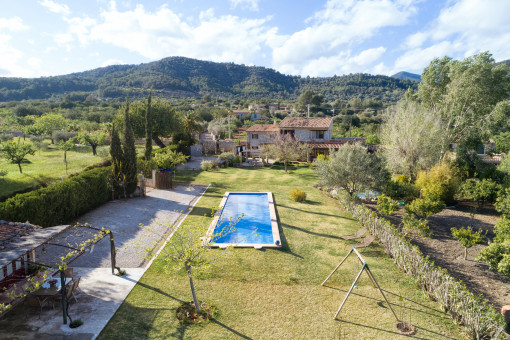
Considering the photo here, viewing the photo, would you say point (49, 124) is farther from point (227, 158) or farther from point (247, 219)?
point (247, 219)

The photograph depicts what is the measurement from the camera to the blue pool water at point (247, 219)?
14.3m

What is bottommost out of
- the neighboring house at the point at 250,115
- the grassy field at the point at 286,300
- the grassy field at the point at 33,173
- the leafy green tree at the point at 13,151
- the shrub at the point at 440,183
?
the grassy field at the point at 286,300

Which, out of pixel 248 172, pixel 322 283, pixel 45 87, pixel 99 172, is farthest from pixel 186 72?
pixel 322 283

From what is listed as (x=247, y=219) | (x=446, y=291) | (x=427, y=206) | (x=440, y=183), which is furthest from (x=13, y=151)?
(x=440, y=183)

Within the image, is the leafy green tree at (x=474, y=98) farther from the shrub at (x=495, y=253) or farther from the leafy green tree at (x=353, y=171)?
the shrub at (x=495, y=253)

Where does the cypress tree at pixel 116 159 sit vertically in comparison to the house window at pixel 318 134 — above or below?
below

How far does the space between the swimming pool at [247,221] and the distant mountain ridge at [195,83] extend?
9652 centimetres

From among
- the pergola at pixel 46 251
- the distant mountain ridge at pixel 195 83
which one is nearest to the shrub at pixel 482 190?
the pergola at pixel 46 251

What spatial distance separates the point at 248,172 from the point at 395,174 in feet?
44.9

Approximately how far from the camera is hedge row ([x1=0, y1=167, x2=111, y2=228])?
35.6 feet

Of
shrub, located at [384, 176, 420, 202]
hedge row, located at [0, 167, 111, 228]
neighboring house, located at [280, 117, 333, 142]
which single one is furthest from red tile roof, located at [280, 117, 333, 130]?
hedge row, located at [0, 167, 111, 228]

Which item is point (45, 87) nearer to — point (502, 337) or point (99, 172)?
point (99, 172)

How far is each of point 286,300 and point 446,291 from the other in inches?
176

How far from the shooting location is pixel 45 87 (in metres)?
103
